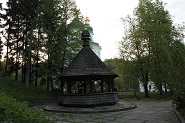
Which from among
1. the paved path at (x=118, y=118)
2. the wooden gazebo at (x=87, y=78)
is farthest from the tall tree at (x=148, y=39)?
the paved path at (x=118, y=118)

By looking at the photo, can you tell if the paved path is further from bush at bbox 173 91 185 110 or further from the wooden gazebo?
the wooden gazebo

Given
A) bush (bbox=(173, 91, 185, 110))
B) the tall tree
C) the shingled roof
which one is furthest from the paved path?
the tall tree

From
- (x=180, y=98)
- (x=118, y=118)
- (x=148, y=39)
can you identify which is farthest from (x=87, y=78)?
(x=148, y=39)

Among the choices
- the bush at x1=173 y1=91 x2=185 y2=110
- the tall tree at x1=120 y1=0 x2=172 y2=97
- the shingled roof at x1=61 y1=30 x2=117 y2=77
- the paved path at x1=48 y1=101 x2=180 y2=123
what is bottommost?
the paved path at x1=48 y1=101 x2=180 y2=123

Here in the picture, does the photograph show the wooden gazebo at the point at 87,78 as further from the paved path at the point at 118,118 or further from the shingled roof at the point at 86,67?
the paved path at the point at 118,118

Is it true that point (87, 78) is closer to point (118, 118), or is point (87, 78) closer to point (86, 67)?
point (86, 67)

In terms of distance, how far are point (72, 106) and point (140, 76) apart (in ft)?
51.2

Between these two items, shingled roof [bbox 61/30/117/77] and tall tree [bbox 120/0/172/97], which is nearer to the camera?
shingled roof [bbox 61/30/117/77]

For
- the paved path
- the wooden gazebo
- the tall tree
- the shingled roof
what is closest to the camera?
the paved path

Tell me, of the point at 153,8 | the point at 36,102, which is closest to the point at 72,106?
the point at 36,102

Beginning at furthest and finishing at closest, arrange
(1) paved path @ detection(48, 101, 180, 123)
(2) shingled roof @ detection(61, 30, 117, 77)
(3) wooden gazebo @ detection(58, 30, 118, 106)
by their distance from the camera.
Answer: (2) shingled roof @ detection(61, 30, 117, 77), (3) wooden gazebo @ detection(58, 30, 118, 106), (1) paved path @ detection(48, 101, 180, 123)

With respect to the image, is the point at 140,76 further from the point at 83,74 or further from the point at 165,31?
the point at 83,74

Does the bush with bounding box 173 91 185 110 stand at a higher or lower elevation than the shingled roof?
lower

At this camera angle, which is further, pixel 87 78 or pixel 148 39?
pixel 148 39
